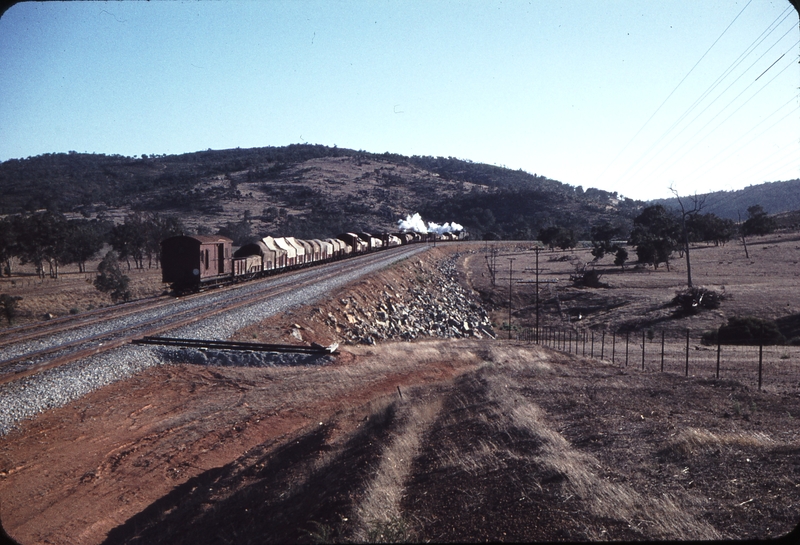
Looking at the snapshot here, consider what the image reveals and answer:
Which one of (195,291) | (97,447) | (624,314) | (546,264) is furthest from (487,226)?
(97,447)

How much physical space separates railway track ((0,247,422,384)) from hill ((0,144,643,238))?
68.4 meters

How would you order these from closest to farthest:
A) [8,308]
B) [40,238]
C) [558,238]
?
[8,308] → [40,238] → [558,238]

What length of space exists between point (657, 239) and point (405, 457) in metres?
59.3

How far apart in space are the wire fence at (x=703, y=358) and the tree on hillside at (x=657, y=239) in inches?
1234

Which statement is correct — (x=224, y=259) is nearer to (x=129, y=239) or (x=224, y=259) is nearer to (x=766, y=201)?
(x=129, y=239)

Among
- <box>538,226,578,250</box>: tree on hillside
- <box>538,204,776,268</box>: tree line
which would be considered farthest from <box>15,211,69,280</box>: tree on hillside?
<box>538,226,578,250</box>: tree on hillside

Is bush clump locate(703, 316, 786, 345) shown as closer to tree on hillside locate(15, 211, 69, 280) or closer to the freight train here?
Result: the freight train

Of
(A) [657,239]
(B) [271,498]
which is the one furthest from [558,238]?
(B) [271,498]

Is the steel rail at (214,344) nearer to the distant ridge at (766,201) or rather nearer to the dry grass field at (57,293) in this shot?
the dry grass field at (57,293)

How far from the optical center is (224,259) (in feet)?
104

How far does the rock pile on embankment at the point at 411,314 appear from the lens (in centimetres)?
2362

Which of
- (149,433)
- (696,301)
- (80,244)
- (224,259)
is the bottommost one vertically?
(696,301)

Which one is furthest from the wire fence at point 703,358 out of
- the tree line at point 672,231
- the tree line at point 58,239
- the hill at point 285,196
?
the hill at point 285,196

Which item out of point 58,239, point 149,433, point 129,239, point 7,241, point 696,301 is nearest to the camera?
point 149,433
